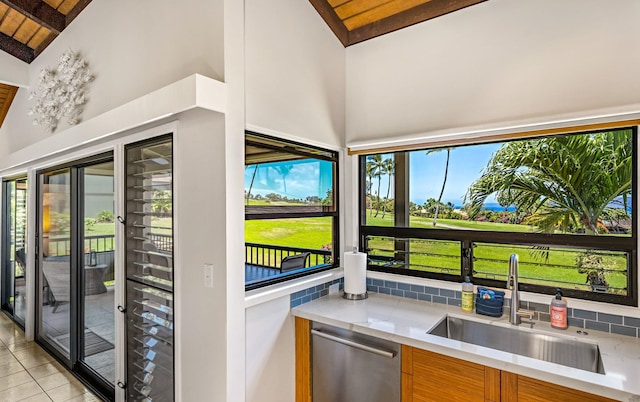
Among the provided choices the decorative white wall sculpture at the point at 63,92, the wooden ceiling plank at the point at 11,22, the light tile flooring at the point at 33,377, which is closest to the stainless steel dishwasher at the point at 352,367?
the light tile flooring at the point at 33,377

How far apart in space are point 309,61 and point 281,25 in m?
0.31

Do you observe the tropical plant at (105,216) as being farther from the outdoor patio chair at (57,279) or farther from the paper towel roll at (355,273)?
the paper towel roll at (355,273)

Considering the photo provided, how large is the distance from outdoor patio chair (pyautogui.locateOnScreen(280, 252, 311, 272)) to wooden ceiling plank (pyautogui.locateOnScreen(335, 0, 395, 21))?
6.06ft

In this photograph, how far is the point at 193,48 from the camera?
199 cm

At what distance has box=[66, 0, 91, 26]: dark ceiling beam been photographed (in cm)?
289

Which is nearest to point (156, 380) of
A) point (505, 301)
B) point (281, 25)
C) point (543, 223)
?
point (505, 301)

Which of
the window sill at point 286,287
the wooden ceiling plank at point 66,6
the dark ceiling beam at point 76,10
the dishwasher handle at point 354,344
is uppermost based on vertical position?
the wooden ceiling plank at point 66,6

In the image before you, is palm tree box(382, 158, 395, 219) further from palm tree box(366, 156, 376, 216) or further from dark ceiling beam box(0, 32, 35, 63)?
dark ceiling beam box(0, 32, 35, 63)

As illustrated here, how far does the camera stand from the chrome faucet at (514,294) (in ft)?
6.65

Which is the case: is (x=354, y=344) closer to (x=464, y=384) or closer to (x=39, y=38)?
(x=464, y=384)

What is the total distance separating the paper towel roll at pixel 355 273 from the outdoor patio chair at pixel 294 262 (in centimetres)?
34

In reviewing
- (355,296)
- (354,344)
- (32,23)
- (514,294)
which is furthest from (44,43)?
(514,294)

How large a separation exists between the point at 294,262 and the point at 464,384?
53.2 inches

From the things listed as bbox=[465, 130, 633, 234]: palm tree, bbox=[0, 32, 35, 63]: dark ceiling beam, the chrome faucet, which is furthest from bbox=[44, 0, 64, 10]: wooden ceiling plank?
the chrome faucet
